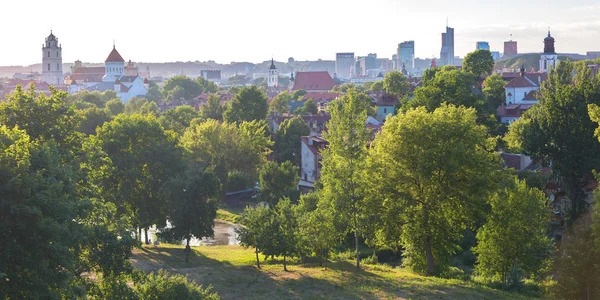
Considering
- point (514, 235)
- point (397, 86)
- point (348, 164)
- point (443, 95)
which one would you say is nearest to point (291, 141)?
point (443, 95)

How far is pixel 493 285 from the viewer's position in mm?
30625

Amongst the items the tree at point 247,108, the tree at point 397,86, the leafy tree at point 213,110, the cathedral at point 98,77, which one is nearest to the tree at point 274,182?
the tree at point 247,108

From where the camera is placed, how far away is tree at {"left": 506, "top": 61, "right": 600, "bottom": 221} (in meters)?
40.4

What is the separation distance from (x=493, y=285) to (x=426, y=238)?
3.68m

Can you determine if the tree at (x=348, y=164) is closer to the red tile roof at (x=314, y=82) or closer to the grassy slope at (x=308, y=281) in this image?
the grassy slope at (x=308, y=281)

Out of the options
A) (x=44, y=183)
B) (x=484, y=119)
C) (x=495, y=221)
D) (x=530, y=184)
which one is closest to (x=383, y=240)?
(x=495, y=221)

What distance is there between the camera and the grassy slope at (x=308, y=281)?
29016 millimetres

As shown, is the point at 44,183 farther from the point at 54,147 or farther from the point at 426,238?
the point at 426,238

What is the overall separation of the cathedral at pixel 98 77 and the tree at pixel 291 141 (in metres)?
94.1

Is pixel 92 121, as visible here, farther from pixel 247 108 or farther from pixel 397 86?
pixel 397 86

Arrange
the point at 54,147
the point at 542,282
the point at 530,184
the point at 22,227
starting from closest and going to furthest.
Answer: the point at 22,227 → the point at 54,147 → the point at 542,282 → the point at 530,184

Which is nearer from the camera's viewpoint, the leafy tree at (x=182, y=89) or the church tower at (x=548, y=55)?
the church tower at (x=548, y=55)

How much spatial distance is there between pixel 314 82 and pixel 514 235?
14859 cm

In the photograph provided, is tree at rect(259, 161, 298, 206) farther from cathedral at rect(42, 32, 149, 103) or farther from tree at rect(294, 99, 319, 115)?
cathedral at rect(42, 32, 149, 103)
